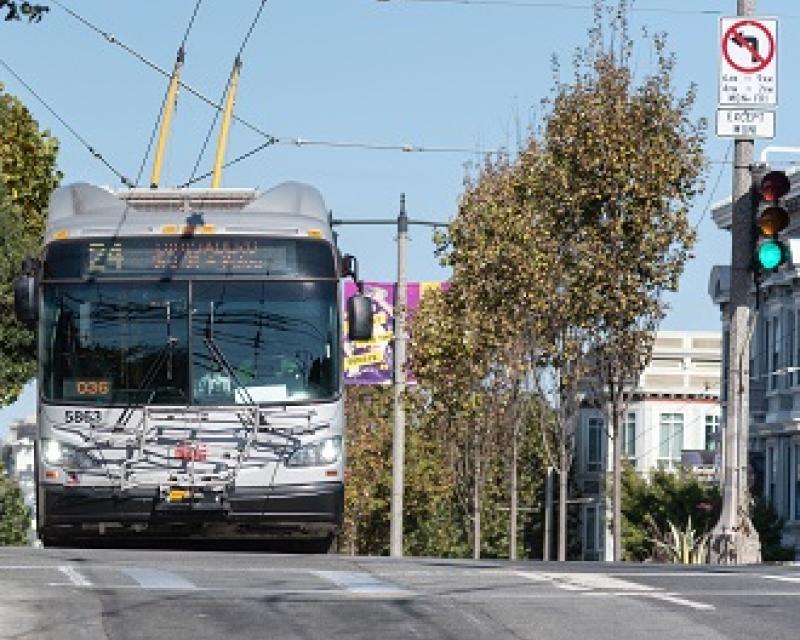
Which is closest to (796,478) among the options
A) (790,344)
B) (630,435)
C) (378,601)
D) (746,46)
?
(790,344)

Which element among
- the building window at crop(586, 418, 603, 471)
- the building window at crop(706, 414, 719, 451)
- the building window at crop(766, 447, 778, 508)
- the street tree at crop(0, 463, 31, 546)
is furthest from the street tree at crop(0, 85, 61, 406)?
the building window at crop(586, 418, 603, 471)

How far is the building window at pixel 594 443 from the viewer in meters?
95.7

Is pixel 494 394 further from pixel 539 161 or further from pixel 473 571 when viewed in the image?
pixel 473 571

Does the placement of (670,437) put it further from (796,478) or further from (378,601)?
(378,601)

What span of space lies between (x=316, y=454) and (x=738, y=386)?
17.1ft

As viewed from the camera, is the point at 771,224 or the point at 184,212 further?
the point at 184,212

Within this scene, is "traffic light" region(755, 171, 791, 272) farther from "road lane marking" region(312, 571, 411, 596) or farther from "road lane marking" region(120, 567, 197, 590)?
"road lane marking" region(120, 567, 197, 590)

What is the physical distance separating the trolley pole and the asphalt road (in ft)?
21.2

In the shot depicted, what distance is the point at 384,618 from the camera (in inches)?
612

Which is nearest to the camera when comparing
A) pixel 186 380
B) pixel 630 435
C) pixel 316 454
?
pixel 186 380

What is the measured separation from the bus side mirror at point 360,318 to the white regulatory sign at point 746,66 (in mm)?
4473

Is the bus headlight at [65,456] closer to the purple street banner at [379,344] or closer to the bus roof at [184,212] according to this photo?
the bus roof at [184,212]

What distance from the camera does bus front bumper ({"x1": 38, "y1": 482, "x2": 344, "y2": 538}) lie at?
2509 cm

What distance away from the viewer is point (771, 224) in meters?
24.1
